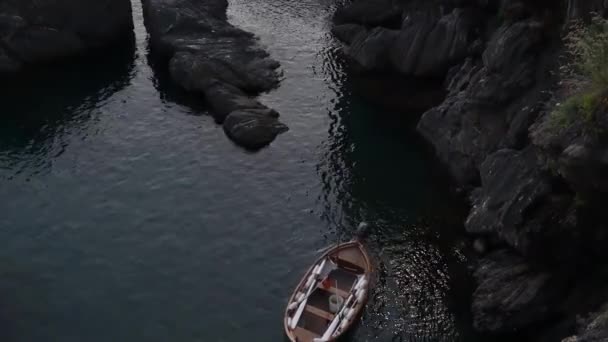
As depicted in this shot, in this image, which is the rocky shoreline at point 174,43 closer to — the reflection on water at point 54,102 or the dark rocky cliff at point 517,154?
the reflection on water at point 54,102

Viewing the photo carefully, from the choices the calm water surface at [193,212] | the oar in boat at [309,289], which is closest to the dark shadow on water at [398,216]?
the calm water surface at [193,212]

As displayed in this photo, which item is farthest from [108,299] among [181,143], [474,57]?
[474,57]

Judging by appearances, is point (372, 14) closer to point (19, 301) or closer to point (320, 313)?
point (320, 313)

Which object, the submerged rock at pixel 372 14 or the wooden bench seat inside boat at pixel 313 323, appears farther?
the submerged rock at pixel 372 14

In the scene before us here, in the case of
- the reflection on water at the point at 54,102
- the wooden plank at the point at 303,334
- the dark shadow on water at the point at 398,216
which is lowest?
the reflection on water at the point at 54,102

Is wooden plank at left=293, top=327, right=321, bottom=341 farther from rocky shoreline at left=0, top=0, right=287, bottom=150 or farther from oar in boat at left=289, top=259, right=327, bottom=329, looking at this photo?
rocky shoreline at left=0, top=0, right=287, bottom=150

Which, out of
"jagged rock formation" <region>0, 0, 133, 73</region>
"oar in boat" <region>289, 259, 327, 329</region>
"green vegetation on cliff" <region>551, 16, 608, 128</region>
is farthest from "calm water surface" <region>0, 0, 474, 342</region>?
"green vegetation on cliff" <region>551, 16, 608, 128</region>

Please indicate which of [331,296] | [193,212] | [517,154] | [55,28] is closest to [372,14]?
[55,28]
